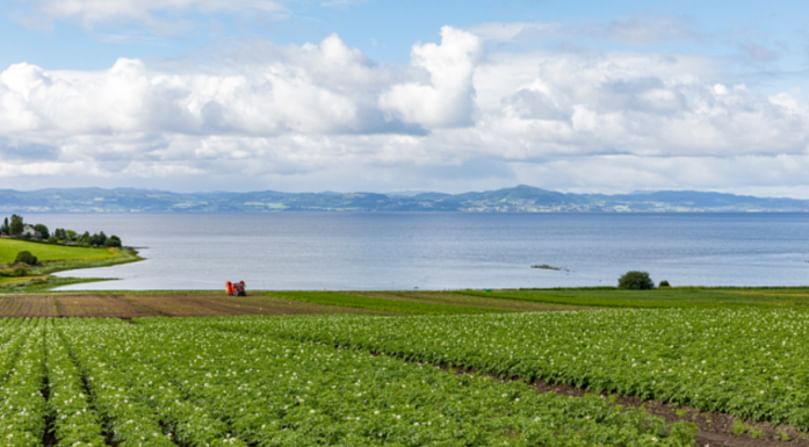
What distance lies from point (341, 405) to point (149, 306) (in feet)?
197

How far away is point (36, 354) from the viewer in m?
34.5

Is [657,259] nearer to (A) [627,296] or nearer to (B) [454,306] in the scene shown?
(A) [627,296]

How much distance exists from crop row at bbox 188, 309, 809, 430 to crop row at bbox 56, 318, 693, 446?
2.60m

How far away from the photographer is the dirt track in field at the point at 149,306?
69.7m

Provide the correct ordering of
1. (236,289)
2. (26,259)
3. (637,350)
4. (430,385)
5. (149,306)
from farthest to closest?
(26,259)
(236,289)
(149,306)
(637,350)
(430,385)

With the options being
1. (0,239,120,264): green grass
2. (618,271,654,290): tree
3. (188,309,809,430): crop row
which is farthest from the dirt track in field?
(0,239,120,264): green grass

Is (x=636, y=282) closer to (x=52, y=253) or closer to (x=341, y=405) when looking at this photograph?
(x=341, y=405)

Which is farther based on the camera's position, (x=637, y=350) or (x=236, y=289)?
(x=236, y=289)

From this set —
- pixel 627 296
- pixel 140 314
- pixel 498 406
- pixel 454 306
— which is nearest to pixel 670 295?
pixel 627 296

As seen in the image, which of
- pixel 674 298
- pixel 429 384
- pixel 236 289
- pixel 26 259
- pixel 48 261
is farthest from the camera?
pixel 48 261

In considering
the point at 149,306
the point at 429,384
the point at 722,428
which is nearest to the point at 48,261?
the point at 149,306

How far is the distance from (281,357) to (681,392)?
15681 millimetres

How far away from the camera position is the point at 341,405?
21.8 meters

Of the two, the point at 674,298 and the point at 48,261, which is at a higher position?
the point at 48,261
